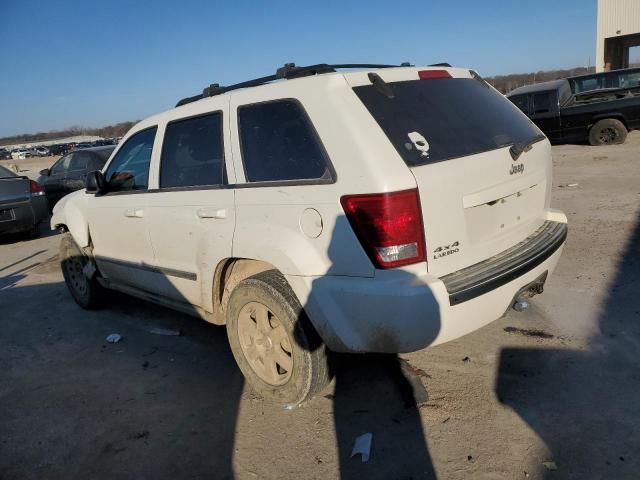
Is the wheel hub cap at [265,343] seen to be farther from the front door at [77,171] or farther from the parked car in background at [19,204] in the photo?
the front door at [77,171]

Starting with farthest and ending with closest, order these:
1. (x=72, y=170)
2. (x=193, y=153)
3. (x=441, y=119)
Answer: (x=72, y=170)
(x=193, y=153)
(x=441, y=119)

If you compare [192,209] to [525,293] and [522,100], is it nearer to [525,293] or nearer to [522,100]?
[525,293]

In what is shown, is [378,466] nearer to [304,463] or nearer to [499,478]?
[304,463]

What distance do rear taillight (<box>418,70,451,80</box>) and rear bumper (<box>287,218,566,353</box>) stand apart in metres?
1.16

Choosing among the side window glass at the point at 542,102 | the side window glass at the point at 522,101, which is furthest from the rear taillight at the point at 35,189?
the side window glass at the point at 542,102

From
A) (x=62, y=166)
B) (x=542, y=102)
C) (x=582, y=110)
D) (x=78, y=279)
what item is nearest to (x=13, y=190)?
(x=62, y=166)

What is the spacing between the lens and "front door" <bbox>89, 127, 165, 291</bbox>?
13.5 ft

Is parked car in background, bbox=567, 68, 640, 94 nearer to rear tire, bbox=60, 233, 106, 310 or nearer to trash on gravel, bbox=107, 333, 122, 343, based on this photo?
rear tire, bbox=60, 233, 106, 310

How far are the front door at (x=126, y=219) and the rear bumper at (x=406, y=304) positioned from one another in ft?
5.93

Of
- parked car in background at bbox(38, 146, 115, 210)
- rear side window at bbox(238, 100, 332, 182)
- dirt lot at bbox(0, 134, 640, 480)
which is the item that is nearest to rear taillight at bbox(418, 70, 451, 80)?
rear side window at bbox(238, 100, 332, 182)

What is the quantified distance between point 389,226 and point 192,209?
1.56 meters

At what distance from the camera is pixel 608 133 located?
12742 millimetres

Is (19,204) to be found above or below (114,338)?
above

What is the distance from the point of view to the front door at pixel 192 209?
3.29 metres
